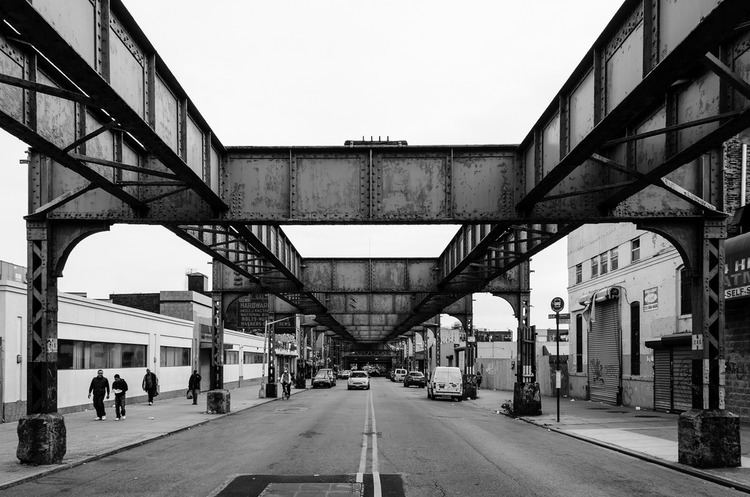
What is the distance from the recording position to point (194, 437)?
2114 cm

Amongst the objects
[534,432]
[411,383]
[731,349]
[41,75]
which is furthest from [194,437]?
[411,383]

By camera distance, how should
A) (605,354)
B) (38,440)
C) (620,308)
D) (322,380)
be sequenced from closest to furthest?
(38,440) < (620,308) < (605,354) < (322,380)

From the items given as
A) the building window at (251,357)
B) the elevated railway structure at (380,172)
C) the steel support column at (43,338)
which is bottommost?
the building window at (251,357)

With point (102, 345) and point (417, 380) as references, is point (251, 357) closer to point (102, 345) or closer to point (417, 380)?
point (417, 380)

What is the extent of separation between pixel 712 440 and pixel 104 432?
1617cm

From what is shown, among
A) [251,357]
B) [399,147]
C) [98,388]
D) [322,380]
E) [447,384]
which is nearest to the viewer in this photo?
[399,147]

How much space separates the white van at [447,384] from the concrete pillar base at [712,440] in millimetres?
30274

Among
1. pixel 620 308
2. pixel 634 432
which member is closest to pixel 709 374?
pixel 634 432

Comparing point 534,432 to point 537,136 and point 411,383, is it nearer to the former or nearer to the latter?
point 537,136

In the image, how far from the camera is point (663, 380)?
3092 cm

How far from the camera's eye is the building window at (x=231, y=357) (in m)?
62.2

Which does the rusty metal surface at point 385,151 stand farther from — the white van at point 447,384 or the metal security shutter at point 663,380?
the white van at point 447,384

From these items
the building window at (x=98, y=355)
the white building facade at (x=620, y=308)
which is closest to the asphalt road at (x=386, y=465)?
the building window at (x=98, y=355)

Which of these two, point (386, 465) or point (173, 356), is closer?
point (386, 465)
